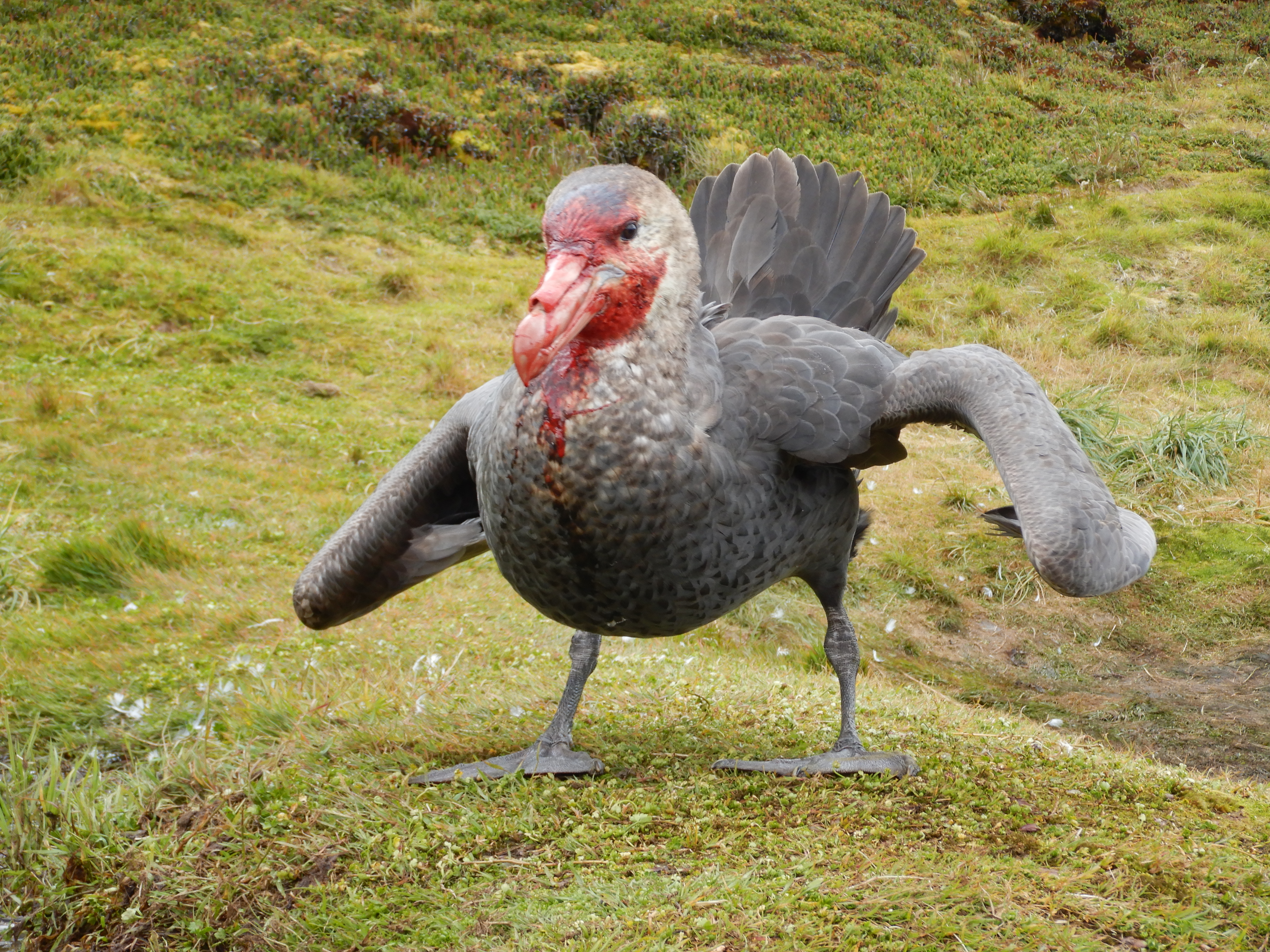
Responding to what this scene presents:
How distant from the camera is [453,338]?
9.31 meters

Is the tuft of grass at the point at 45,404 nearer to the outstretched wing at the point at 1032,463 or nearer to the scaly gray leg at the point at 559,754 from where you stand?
the scaly gray leg at the point at 559,754

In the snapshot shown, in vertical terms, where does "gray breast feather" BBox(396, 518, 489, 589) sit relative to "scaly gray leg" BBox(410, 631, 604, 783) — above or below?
above

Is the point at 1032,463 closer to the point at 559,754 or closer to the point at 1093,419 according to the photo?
the point at 559,754

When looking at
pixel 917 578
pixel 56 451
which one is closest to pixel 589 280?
pixel 917 578

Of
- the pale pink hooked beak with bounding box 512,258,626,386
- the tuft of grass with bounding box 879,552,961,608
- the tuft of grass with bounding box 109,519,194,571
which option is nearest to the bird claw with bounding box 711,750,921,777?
the pale pink hooked beak with bounding box 512,258,626,386

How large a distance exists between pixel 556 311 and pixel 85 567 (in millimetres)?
4149

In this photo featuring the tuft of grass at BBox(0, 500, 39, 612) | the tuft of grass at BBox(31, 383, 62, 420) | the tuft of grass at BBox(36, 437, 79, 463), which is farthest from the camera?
the tuft of grass at BBox(31, 383, 62, 420)

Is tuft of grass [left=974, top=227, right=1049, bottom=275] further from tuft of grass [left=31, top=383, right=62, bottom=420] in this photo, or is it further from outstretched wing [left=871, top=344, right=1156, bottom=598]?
tuft of grass [left=31, top=383, right=62, bottom=420]

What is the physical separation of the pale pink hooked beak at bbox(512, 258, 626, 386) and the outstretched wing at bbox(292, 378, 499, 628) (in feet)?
3.21

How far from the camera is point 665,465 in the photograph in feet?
9.41

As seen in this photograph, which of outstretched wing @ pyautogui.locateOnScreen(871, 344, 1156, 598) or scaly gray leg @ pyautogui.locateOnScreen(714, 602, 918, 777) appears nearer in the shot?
outstretched wing @ pyautogui.locateOnScreen(871, 344, 1156, 598)

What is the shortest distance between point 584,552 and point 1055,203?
11.5m

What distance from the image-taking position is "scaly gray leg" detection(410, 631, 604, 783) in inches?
148

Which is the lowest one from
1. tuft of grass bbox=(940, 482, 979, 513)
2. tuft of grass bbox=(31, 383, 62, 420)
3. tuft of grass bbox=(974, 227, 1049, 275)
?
tuft of grass bbox=(940, 482, 979, 513)
